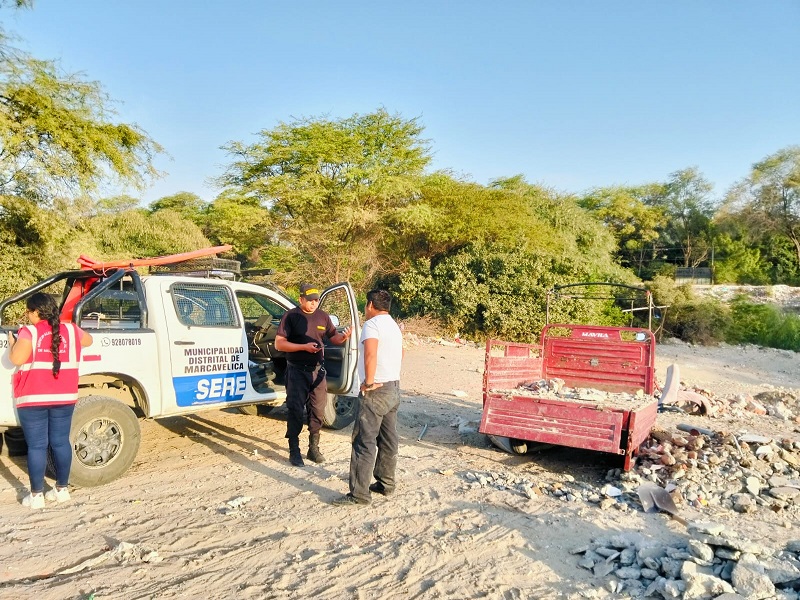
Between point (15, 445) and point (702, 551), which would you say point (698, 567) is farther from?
point (15, 445)

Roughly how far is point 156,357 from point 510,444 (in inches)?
149

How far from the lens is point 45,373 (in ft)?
15.6

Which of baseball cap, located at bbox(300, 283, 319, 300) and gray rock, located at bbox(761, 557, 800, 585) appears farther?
baseball cap, located at bbox(300, 283, 319, 300)

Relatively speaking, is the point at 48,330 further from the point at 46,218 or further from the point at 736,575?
the point at 46,218

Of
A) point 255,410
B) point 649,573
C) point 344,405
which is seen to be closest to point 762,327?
point 344,405

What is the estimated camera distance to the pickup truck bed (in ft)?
19.5

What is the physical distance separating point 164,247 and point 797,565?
2885cm

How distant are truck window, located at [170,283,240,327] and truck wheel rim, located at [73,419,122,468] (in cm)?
121

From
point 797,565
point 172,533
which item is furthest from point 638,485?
point 172,533

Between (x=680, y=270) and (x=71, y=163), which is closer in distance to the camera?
(x=71, y=163)

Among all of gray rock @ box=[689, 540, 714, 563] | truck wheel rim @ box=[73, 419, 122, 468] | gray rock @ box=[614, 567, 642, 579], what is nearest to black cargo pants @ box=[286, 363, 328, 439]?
truck wheel rim @ box=[73, 419, 122, 468]

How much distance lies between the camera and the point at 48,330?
15.6 ft

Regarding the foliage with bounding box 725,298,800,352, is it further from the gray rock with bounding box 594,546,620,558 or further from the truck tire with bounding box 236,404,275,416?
the gray rock with bounding box 594,546,620,558

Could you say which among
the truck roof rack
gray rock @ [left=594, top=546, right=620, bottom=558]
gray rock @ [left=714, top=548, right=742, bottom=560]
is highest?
the truck roof rack
